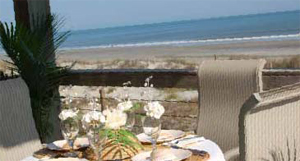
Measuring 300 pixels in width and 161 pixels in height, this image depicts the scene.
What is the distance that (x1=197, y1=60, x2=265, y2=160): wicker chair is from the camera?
9.64 ft

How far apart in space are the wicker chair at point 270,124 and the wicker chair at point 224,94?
90 centimetres

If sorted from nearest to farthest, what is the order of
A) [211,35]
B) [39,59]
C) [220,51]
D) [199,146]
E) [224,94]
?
[199,146], [224,94], [39,59], [220,51], [211,35]

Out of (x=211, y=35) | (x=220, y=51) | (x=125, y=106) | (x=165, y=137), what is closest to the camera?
(x=125, y=106)

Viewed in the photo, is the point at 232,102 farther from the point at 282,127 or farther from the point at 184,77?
the point at 282,127

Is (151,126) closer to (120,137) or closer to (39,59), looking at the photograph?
(120,137)

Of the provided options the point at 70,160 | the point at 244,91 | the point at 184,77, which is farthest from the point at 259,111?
the point at 184,77

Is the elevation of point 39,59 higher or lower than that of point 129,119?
higher

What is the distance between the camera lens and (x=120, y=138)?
2154 mm

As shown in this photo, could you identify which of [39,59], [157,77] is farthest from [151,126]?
[39,59]

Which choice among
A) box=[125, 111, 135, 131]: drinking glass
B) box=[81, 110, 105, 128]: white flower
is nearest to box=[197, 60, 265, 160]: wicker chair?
box=[125, 111, 135, 131]: drinking glass

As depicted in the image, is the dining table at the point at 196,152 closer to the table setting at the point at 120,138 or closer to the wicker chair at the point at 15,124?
the table setting at the point at 120,138

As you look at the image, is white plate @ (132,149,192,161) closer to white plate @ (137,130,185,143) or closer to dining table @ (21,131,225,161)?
dining table @ (21,131,225,161)

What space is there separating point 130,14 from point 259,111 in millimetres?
41873

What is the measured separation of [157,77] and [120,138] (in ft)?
5.37
